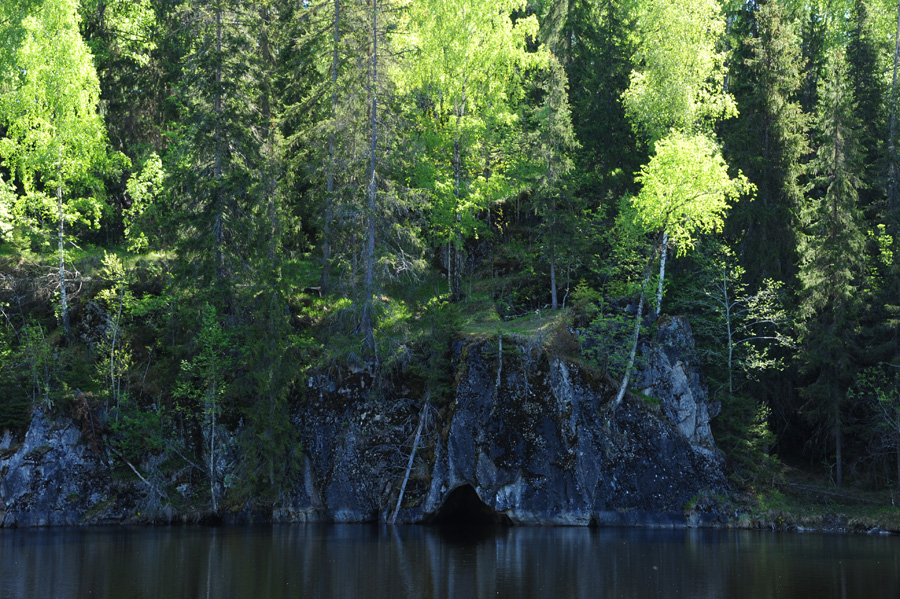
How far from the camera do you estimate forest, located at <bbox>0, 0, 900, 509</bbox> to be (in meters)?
31.7

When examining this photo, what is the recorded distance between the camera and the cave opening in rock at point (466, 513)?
31.9 meters

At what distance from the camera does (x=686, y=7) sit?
116 feet

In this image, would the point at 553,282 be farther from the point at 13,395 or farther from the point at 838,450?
the point at 13,395

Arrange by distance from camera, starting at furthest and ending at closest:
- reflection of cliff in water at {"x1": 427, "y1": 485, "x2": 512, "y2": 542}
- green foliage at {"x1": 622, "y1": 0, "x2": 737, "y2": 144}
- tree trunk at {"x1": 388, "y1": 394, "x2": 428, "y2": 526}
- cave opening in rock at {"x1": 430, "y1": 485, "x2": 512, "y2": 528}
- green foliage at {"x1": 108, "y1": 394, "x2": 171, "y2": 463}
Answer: green foliage at {"x1": 622, "y1": 0, "x2": 737, "y2": 144}
cave opening in rock at {"x1": 430, "y1": 485, "x2": 512, "y2": 528}
green foliage at {"x1": 108, "y1": 394, "x2": 171, "y2": 463}
tree trunk at {"x1": 388, "y1": 394, "x2": 428, "y2": 526}
reflection of cliff in water at {"x1": 427, "y1": 485, "x2": 512, "y2": 542}

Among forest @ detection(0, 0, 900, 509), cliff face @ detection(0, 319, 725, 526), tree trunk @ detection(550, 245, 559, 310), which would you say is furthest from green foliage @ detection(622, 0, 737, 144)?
cliff face @ detection(0, 319, 725, 526)

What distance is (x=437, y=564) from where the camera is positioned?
71.8ft

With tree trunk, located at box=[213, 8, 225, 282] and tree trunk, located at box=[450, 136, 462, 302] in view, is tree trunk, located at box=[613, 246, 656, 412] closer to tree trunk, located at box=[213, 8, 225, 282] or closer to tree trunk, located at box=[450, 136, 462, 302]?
tree trunk, located at box=[450, 136, 462, 302]

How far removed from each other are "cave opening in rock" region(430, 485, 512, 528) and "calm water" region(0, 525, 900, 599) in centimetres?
306

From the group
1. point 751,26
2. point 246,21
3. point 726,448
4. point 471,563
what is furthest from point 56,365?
point 751,26

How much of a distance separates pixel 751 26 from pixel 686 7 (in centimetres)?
405

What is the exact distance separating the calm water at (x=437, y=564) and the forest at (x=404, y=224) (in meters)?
5.28

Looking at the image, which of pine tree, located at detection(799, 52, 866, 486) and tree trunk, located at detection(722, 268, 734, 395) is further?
tree trunk, located at detection(722, 268, 734, 395)

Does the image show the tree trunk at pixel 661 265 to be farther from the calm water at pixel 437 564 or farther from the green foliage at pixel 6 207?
the green foliage at pixel 6 207

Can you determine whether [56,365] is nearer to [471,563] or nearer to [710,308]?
[471,563]
